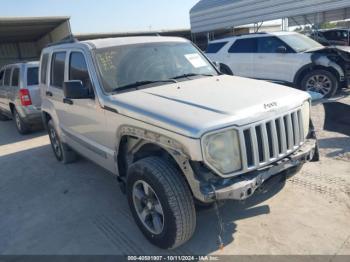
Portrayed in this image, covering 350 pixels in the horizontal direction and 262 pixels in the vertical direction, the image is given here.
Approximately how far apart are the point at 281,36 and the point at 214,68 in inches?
233

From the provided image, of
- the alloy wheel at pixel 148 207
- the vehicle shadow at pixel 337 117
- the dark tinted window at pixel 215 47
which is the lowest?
the vehicle shadow at pixel 337 117

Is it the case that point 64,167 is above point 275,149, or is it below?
below

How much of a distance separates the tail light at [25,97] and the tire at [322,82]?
7.02m

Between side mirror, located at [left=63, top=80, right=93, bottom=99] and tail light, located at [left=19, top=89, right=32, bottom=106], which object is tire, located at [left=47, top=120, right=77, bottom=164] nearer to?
side mirror, located at [left=63, top=80, right=93, bottom=99]

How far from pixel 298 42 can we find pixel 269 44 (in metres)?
0.80

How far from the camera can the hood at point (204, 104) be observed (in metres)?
2.77

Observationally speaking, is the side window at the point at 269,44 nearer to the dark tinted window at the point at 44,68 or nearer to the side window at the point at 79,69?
the dark tinted window at the point at 44,68

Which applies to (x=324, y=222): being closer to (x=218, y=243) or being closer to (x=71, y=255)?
(x=218, y=243)

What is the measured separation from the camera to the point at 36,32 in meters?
22.9

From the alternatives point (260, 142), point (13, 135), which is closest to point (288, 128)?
point (260, 142)

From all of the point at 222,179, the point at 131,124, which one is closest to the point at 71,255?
the point at 131,124

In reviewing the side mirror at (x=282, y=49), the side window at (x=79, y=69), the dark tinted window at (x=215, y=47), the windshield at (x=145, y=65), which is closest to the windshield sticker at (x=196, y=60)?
the windshield at (x=145, y=65)

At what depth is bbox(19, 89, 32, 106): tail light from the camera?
7.91 m

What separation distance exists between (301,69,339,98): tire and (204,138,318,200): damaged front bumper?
6.35m
